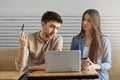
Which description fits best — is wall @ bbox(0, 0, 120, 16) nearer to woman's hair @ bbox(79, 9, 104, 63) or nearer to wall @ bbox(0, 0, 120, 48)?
wall @ bbox(0, 0, 120, 48)

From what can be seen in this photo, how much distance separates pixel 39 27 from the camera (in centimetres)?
346

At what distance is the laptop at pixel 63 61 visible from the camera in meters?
2.06

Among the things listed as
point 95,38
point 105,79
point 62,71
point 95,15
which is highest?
point 95,15

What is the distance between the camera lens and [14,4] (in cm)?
343

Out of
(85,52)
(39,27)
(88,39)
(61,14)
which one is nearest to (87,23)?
(88,39)

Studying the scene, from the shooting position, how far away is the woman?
266 cm

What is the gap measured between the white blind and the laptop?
1389 millimetres

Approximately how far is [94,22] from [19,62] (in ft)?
2.89

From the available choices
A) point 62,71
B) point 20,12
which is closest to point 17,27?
point 20,12

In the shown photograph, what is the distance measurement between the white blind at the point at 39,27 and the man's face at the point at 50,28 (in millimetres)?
865

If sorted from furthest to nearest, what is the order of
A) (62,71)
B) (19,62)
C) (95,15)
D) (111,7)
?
1. (111,7)
2. (95,15)
3. (19,62)
4. (62,71)

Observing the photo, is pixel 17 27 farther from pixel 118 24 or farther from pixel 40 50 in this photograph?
pixel 118 24

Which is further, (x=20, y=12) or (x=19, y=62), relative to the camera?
(x=20, y=12)

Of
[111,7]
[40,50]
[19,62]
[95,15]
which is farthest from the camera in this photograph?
[111,7]
